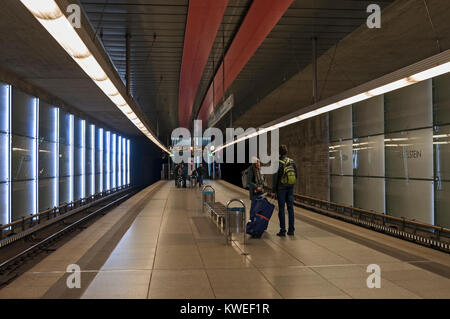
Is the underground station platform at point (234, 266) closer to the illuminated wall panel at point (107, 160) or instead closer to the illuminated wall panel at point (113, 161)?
the illuminated wall panel at point (107, 160)

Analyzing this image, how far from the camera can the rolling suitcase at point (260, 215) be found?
7.50 metres

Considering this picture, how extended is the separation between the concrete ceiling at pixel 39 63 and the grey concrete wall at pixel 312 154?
8748mm

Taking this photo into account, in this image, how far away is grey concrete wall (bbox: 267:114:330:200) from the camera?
55.5ft

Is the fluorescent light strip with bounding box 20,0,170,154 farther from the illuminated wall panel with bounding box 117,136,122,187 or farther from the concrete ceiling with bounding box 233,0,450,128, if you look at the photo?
the illuminated wall panel with bounding box 117,136,122,187

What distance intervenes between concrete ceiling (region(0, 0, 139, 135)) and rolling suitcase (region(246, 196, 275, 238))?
504 centimetres

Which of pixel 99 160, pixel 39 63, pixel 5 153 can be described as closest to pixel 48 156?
pixel 5 153

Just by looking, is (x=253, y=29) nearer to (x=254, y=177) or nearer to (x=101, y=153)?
(x=254, y=177)

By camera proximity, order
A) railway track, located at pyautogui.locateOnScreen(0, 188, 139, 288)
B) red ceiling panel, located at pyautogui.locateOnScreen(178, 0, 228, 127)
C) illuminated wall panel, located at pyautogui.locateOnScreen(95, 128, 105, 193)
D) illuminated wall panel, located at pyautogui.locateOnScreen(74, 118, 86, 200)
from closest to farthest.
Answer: red ceiling panel, located at pyautogui.locateOnScreen(178, 0, 228, 127), railway track, located at pyautogui.locateOnScreen(0, 188, 139, 288), illuminated wall panel, located at pyautogui.locateOnScreen(74, 118, 86, 200), illuminated wall panel, located at pyautogui.locateOnScreen(95, 128, 105, 193)

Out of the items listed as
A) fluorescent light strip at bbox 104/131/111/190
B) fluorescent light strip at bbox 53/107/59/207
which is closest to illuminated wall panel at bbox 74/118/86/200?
fluorescent light strip at bbox 53/107/59/207

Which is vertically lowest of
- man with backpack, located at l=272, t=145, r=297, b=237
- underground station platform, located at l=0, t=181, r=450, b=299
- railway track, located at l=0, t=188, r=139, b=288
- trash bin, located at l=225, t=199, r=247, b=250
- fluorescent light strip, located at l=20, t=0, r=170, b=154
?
railway track, located at l=0, t=188, r=139, b=288

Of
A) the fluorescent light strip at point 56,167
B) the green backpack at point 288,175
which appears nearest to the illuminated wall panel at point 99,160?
the fluorescent light strip at point 56,167

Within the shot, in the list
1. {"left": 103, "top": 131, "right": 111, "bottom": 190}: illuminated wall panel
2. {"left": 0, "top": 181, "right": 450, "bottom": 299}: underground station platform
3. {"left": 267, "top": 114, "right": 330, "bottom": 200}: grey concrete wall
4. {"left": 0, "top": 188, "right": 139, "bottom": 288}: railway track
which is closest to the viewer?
{"left": 0, "top": 181, "right": 450, "bottom": 299}: underground station platform

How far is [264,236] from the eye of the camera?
25.9 feet

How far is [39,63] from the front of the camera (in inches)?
425
